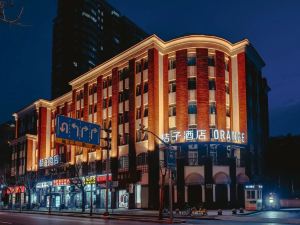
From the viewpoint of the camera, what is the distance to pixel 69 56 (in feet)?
470

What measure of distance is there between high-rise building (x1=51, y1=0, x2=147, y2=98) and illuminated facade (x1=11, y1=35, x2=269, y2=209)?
3089 inches

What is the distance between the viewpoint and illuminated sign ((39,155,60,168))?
74381mm

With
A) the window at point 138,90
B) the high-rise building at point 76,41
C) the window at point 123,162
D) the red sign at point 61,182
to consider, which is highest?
the high-rise building at point 76,41

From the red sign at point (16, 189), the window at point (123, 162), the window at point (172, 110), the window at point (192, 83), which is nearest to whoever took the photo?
the window at point (192, 83)

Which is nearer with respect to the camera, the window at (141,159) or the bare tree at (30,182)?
the window at (141,159)

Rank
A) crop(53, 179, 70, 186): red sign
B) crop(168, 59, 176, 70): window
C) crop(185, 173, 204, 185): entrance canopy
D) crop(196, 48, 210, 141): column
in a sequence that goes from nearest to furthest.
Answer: crop(185, 173, 204, 185): entrance canopy < crop(196, 48, 210, 141): column < crop(168, 59, 176, 70): window < crop(53, 179, 70, 186): red sign

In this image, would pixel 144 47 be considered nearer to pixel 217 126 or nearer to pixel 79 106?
pixel 217 126

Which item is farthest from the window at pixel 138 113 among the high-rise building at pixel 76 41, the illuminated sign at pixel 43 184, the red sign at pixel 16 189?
the high-rise building at pixel 76 41

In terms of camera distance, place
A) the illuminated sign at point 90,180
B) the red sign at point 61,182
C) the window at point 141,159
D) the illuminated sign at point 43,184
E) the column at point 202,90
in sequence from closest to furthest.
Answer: the column at point 202,90
the window at point 141,159
the illuminated sign at point 90,180
the red sign at point 61,182
the illuminated sign at point 43,184

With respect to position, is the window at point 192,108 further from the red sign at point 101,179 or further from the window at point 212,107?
the red sign at point 101,179

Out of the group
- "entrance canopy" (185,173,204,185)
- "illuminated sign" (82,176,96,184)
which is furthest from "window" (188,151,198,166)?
"illuminated sign" (82,176,96,184)

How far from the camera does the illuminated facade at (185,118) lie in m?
53.3

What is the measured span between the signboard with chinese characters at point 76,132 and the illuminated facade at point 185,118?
795 inches

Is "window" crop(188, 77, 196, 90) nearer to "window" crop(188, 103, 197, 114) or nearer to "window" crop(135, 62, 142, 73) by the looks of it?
"window" crop(188, 103, 197, 114)
